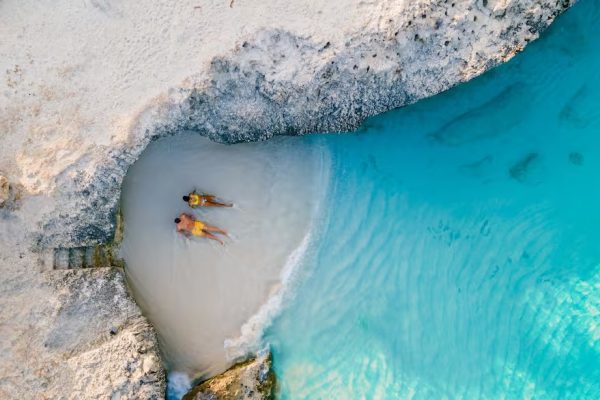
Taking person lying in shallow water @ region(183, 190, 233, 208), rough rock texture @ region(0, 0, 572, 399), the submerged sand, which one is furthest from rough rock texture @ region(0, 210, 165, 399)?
person lying in shallow water @ region(183, 190, 233, 208)

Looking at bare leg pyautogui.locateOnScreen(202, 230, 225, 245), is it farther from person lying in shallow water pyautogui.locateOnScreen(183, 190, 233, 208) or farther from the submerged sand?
person lying in shallow water pyautogui.locateOnScreen(183, 190, 233, 208)

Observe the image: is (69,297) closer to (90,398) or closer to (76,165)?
(90,398)

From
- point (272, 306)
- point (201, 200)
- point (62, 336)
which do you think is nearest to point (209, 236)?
point (201, 200)

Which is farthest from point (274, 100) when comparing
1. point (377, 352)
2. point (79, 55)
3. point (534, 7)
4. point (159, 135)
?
point (377, 352)

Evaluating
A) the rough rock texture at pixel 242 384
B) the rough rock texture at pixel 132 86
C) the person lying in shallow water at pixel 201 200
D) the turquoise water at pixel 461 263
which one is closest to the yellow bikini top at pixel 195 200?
the person lying in shallow water at pixel 201 200

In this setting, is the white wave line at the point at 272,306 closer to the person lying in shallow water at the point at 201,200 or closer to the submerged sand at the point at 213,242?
the submerged sand at the point at 213,242

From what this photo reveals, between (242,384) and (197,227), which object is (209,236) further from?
(242,384)
